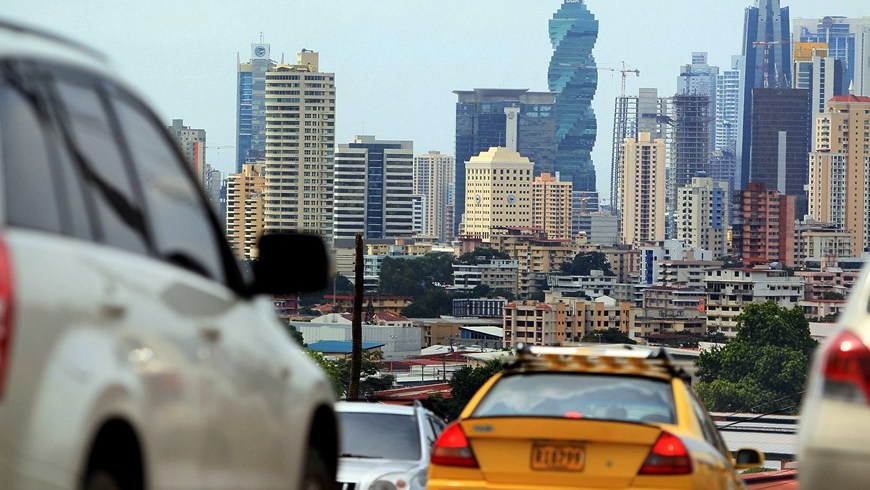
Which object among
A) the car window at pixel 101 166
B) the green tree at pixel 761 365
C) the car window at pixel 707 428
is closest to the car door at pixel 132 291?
the car window at pixel 101 166

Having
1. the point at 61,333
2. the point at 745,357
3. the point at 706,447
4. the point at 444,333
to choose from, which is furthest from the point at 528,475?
the point at 444,333

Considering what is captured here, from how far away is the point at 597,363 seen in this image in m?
7.91

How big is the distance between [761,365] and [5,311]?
131567 mm

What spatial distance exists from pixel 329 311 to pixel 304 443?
18414 centimetres

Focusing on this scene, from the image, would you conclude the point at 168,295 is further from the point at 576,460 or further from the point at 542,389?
the point at 542,389

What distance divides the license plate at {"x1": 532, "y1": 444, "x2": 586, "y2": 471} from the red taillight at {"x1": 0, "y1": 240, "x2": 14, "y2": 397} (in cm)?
458

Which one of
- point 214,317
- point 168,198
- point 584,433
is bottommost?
point 584,433

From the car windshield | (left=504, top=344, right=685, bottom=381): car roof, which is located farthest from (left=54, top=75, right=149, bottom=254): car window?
the car windshield

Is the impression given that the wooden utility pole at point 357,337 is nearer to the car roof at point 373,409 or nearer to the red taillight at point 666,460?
the car roof at point 373,409

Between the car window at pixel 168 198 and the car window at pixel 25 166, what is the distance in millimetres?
534

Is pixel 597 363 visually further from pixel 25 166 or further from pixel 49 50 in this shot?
pixel 25 166

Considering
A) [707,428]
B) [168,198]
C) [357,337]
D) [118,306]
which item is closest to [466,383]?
[357,337]

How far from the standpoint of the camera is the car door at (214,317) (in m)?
3.58

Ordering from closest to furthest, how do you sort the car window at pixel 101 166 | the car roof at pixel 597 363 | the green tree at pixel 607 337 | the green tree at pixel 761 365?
the car window at pixel 101 166, the car roof at pixel 597 363, the green tree at pixel 761 365, the green tree at pixel 607 337
